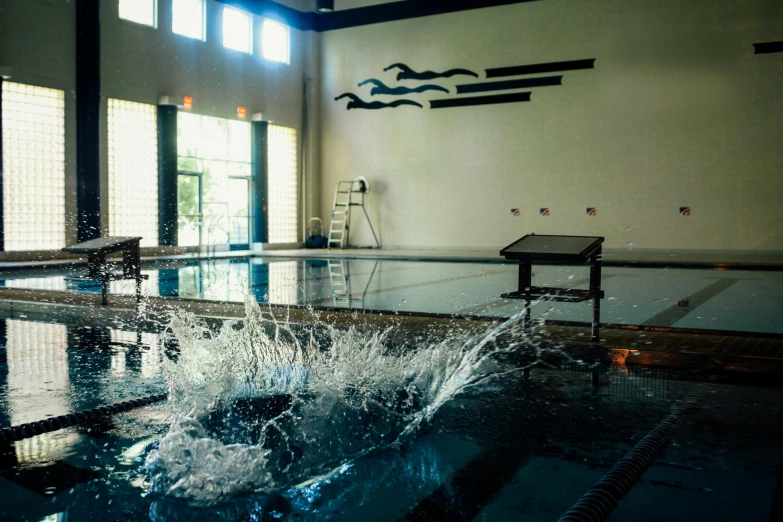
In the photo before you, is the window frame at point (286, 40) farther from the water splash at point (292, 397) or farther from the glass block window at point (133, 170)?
the water splash at point (292, 397)

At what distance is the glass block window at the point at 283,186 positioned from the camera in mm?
16094

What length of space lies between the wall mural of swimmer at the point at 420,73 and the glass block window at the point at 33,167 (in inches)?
290

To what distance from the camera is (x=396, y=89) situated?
16047 mm

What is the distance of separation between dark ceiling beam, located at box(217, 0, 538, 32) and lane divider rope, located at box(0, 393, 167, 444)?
42.0ft

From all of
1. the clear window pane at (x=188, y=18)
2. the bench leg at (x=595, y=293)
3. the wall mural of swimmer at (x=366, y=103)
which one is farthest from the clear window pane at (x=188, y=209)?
the bench leg at (x=595, y=293)

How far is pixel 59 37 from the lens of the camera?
1142 centimetres

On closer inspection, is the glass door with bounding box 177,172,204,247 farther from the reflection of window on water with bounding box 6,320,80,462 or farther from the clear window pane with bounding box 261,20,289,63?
the reflection of window on water with bounding box 6,320,80,462

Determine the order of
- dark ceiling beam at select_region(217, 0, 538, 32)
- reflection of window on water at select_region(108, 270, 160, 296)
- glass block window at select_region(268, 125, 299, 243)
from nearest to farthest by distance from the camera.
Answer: reflection of window on water at select_region(108, 270, 160, 296), dark ceiling beam at select_region(217, 0, 538, 32), glass block window at select_region(268, 125, 299, 243)

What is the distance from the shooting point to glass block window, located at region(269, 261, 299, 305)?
6527mm

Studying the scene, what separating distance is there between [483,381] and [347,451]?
4.03 feet

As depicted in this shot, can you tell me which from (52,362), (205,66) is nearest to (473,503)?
(52,362)

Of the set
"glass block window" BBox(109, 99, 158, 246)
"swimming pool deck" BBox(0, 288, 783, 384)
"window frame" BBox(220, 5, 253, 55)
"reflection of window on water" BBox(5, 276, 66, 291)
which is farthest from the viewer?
"window frame" BBox(220, 5, 253, 55)

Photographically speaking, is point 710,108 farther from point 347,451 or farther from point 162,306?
point 347,451

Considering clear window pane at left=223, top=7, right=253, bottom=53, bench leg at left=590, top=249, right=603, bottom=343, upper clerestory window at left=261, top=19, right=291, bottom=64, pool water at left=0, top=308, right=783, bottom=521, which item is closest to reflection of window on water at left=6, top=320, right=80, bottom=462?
pool water at left=0, top=308, right=783, bottom=521
